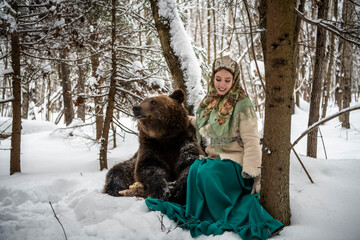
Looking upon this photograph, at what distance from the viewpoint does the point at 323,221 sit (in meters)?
1.84

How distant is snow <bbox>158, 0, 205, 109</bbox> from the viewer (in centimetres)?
387

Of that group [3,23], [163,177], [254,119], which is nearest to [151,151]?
[163,177]

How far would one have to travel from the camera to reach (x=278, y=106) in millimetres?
1753

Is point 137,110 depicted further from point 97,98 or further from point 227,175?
point 97,98

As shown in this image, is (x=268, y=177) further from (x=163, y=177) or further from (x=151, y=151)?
(x=151, y=151)

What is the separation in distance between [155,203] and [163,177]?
0.41 m

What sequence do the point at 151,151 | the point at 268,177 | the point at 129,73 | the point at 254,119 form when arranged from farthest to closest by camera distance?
the point at 129,73 → the point at 151,151 → the point at 254,119 → the point at 268,177

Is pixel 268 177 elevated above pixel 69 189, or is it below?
above

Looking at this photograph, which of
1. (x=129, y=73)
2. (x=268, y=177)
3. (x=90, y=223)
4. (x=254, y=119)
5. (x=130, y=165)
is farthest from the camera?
(x=129, y=73)

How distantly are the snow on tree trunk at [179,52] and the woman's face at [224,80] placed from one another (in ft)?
4.71

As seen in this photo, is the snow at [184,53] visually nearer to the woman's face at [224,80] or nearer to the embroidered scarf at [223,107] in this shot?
the embroidered scarf at [223,107]

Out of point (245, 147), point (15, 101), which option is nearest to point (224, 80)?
point (245, 147)

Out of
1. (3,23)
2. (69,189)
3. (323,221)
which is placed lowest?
(69,189)

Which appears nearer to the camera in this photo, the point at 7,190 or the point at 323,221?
the point at 323,221
